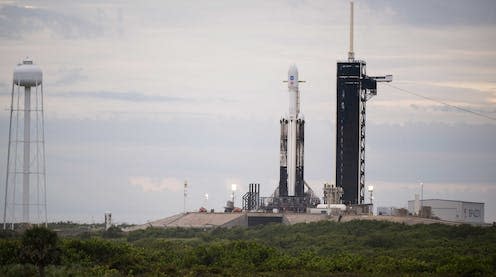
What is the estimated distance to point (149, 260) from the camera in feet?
282

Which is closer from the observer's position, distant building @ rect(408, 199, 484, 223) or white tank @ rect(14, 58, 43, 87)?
white tank @ rect(14, 58, 43, 87)

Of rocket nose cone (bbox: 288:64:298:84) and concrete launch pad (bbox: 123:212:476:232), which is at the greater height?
rocket nose cone (bbox: 288:64:298:84)

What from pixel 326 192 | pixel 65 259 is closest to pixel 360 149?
pixel 326 192

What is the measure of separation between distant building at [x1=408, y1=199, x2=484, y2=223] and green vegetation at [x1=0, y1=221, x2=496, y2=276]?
14.3 meters

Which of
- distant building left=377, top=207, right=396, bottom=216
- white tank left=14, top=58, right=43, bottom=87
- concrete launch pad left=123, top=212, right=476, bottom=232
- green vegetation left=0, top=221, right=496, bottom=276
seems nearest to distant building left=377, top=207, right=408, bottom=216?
distant building left=377, top=207, right=396, bottom=216

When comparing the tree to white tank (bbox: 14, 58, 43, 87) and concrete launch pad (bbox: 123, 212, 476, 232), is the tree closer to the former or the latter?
white tank (bbox: 14, 58, 43, 87)

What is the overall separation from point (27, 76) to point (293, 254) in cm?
2384

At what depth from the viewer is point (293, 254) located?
335 feet

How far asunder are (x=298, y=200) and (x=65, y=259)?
174 feet

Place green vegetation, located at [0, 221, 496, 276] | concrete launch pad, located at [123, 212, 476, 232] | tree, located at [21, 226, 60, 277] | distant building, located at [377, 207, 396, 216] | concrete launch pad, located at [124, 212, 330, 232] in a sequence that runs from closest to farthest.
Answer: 1. tree, located at [21, 226, 60, 277]
2. green vegetation, located at [0, 221, 496, 276]
3. concrete launch pad, located at [123, 212, 476, 232]
4. concrete launch pad, located at [124, 212, 330, 232]
5. distant building, located at [377, 207, 396, 216]

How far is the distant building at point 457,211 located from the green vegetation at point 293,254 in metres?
14.3

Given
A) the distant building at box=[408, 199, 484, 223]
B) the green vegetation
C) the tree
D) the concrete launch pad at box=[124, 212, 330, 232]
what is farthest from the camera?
the distant building at box=[408, 199, 484, 223]

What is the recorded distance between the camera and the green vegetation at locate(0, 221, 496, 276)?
79.3 meters

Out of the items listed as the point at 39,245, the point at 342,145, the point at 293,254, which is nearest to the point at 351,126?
the point at 342,145
